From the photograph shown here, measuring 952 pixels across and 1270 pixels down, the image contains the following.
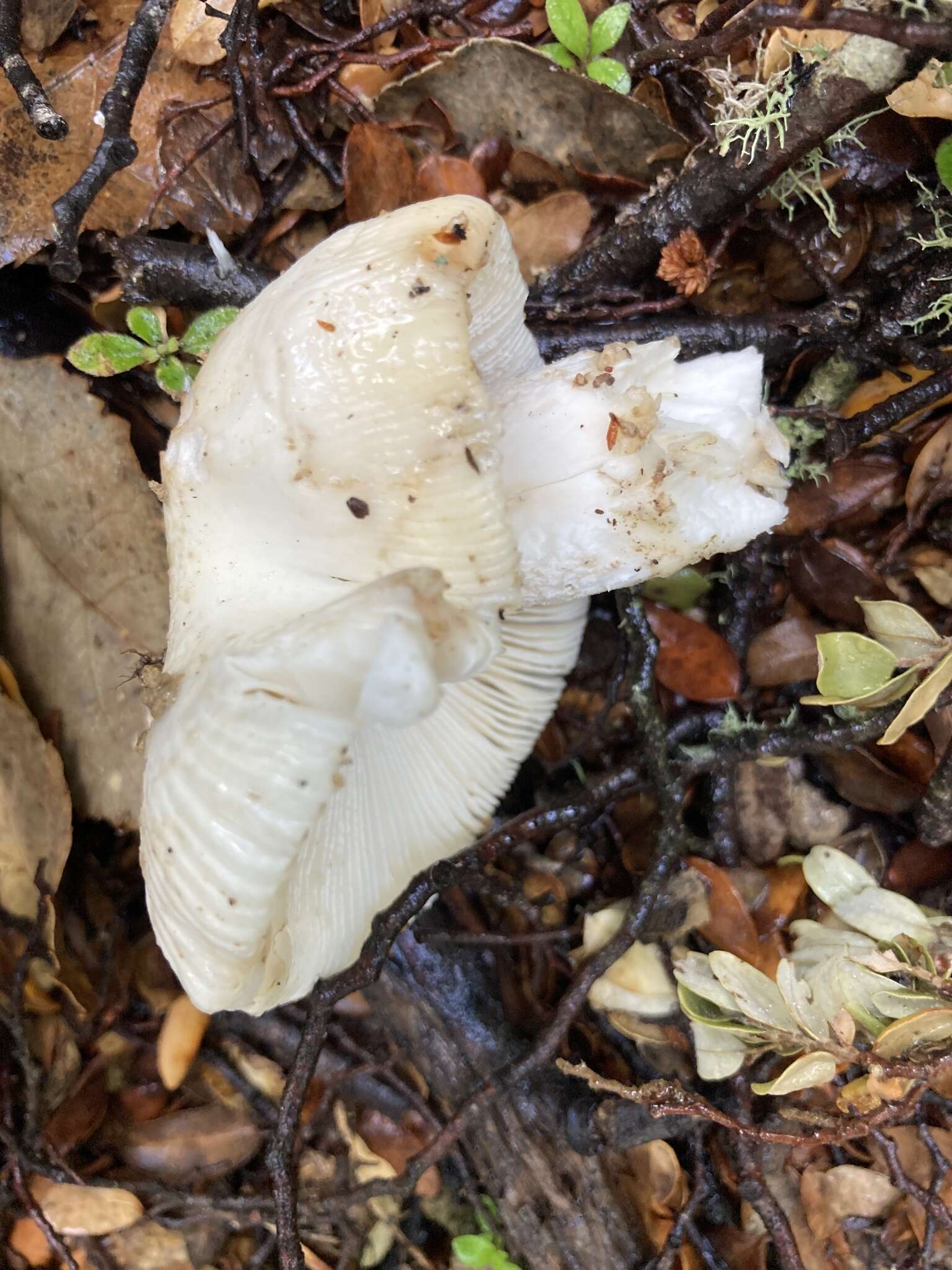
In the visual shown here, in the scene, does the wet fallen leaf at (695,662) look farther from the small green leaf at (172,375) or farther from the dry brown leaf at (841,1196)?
the small green leaf at (172,375)

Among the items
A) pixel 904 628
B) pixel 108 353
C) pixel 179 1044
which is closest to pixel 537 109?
pixel 108 353

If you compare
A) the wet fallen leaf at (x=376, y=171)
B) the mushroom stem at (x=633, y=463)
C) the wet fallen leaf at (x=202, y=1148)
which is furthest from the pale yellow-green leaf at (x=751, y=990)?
the wet fallen leaf at (x=376, y=171)

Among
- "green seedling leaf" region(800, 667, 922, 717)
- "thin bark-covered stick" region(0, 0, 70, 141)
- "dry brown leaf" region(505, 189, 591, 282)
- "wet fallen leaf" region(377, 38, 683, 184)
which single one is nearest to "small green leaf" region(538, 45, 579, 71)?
"wet fallen leaf" region(377, 38, 683, 184)

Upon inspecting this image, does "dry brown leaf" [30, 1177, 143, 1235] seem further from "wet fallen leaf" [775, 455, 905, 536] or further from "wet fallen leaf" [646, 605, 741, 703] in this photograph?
"wet fallen leaf" [775, 455, 905, 536]

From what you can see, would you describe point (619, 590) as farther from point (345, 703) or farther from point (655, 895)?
point (345, 703)

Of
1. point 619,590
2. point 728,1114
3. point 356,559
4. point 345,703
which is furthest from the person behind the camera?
point 619,590

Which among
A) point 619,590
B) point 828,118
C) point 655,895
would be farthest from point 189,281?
point 655,895
